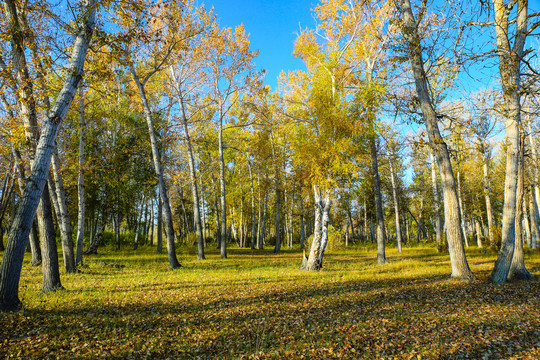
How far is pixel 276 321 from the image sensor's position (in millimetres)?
5539

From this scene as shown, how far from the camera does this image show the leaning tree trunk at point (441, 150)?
346 inches

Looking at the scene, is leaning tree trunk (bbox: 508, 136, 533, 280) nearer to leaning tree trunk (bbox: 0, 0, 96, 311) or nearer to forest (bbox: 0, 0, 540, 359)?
forest (bbox: 0, 0, 540, 359)

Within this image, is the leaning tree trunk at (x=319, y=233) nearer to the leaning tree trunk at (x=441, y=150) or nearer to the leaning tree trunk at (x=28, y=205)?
the leaning tree trunk at (x=441, y=150)

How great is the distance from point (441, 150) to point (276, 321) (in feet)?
23.9

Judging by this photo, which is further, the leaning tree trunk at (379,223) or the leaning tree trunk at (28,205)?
the leaning tree trunk at (379,223)

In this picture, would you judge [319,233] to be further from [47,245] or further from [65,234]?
[65,234]

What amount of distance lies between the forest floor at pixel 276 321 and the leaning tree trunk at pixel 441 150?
0.72 m

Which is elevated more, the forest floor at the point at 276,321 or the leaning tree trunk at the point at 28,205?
the leaning tree trunk at the point at 28,205

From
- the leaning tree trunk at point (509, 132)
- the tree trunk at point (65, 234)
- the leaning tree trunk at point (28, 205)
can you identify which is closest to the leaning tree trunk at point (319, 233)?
the leaning tree trunk at point (509, 132)

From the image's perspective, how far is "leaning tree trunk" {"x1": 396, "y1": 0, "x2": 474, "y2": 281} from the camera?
880 centimetres

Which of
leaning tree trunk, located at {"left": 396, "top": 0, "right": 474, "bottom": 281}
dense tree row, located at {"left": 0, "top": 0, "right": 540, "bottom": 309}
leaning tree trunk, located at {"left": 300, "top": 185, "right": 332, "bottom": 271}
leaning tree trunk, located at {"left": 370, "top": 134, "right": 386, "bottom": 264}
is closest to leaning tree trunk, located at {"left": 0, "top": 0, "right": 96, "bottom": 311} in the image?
dense tree row, located at {"left": 0, "top": 0, "right": 540, "bottom": 309}

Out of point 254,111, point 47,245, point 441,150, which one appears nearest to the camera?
point 47,245

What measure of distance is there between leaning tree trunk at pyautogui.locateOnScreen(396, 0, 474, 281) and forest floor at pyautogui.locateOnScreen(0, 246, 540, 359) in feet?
2.37

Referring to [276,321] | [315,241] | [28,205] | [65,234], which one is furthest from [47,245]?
[315,241]
